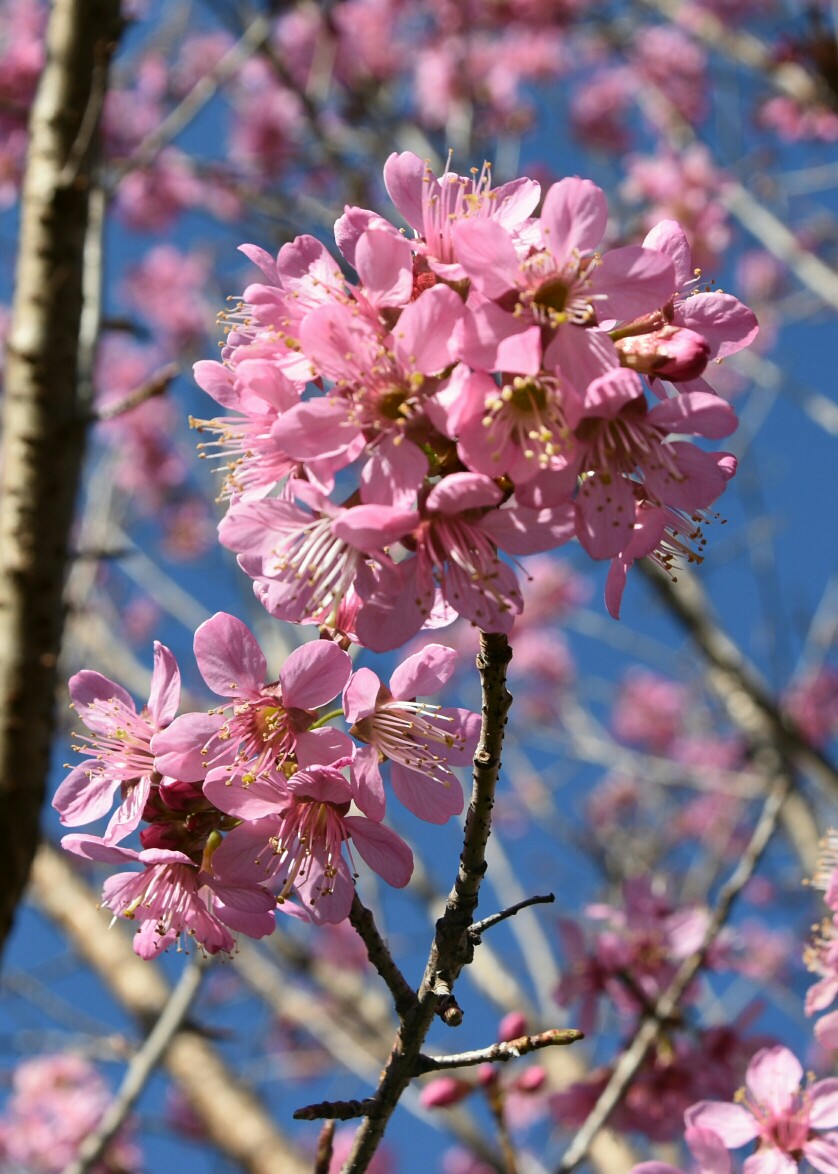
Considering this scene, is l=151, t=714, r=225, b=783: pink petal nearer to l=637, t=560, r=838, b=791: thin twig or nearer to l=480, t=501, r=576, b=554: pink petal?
l=480, t=501, r=576, b=554: pink petal

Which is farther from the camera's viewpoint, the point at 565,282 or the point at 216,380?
the point at 216,380

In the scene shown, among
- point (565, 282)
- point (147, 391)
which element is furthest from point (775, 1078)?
point (147, 391)

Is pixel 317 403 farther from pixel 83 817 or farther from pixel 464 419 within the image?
pixel 83 817

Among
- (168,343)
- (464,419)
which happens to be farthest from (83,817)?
(168,343)

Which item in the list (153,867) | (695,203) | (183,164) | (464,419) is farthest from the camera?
(695,203)

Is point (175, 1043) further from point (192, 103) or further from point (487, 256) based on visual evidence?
point (487, 256)

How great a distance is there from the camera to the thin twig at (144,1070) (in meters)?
2.39

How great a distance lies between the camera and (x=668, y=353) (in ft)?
3.93

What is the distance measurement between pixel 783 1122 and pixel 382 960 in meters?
0.91

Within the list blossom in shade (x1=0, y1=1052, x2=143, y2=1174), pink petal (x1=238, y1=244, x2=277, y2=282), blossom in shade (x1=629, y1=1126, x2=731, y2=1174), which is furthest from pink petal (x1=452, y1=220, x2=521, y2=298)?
blossom in shade (x1=0, y1=1052, x2=143, y2=1174)

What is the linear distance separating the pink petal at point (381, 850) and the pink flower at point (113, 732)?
0.29 meters

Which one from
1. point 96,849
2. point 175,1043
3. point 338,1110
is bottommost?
point 175,1043

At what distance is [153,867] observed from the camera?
1324mm

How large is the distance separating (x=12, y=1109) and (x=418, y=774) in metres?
5.62
